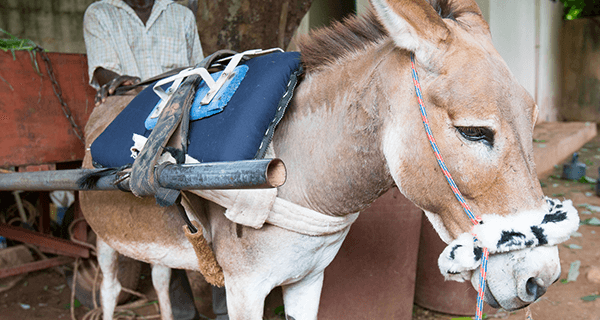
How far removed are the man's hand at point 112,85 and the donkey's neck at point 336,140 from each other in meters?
1.24

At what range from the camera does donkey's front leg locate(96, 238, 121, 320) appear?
2.62 meters

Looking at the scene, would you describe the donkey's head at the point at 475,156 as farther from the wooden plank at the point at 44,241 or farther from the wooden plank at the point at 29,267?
the wooden plank at the point at 29,267

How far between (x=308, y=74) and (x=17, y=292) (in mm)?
3780

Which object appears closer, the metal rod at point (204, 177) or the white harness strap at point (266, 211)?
the metal rod at point (204, 177)

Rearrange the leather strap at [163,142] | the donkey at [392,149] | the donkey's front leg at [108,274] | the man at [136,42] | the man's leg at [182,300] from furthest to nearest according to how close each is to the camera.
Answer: the man's leg at [182,300], the donkey's front leg at [108,274], the man at [136,42], the leather strap at [163,142], the donkey at [392,149]

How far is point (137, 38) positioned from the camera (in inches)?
105

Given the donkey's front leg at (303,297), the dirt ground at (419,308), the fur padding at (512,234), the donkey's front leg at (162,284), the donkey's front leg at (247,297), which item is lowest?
the dirt ground at (419,308)

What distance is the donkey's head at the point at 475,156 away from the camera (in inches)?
41.6

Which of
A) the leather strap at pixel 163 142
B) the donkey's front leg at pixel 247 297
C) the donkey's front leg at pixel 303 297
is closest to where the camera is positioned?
the leather strap at pixel 163 142

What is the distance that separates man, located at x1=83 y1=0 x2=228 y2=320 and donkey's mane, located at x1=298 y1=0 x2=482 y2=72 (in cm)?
127

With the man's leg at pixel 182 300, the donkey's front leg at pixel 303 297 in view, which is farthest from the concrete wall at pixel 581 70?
the donkey's front leg at pixel 303 297

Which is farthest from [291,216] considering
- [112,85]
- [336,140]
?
[112,85]

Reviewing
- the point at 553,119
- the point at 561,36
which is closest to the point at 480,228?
the point at 553,119

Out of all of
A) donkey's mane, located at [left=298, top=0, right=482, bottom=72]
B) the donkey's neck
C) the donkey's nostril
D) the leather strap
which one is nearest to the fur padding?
the donkey's nostril
